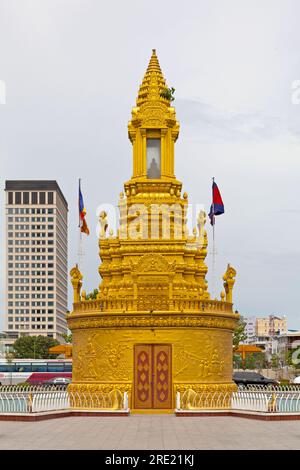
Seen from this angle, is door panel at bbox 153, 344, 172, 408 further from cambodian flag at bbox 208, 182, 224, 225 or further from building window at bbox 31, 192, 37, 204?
building window at bbox 31, 192, 37, 204

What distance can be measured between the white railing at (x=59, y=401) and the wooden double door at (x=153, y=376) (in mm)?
1090

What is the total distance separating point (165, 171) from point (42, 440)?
21351 millimetres

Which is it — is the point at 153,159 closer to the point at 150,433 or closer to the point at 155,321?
the point at 155,321

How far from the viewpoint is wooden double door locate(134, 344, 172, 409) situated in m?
36.7

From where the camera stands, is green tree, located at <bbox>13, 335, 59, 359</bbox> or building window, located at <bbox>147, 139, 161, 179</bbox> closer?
building window, located at <bbox>147, 139, 161, 179</bbox>

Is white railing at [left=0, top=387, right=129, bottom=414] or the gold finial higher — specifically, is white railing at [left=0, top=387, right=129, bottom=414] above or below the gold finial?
below

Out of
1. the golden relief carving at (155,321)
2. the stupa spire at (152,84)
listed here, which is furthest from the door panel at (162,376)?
the stupa spire at (152,84)

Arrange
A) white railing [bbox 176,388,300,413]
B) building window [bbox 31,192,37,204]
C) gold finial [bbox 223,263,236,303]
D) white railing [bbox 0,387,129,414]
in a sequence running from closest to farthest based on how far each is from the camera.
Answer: white railing [bbox 176,388,300,413] < white railing [bbox 0,387,129,414] < gold finial [bbox 223,263,236,303] < building window [bbox 31,192,37,204]

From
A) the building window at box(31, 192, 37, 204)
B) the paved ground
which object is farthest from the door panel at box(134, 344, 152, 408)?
the building window at box(31, 192, 37, 204)

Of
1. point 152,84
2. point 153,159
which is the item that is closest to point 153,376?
point 153,159

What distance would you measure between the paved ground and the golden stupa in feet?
12.0

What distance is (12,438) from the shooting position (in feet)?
83.3
